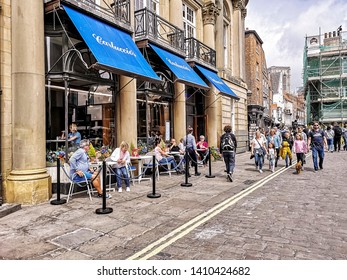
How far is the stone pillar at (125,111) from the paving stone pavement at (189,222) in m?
2.76

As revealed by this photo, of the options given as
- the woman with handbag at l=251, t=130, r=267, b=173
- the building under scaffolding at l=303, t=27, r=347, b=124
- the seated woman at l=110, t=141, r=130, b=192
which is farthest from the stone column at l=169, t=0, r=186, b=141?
the building under scaffolding at l=303, t=27, r=347, b=124

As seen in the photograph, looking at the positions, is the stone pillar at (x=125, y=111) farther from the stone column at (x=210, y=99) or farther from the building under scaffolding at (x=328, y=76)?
the building under scaffolding at (x=328, y=76)

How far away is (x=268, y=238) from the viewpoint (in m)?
4.41

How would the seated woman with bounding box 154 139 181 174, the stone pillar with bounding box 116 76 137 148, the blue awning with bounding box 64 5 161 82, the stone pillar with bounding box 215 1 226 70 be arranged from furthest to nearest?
the stone pillar with bounding box 215 1 226 70 → the stone pillar with bounding box 116 76 137 148 → the seated woman with bounding box 154 139 181 174 → the blue awning with bounding box 64 5 161 82

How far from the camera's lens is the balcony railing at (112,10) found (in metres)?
8.06

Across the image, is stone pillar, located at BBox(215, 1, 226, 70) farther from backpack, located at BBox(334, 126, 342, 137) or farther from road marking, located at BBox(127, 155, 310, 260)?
road marking, located at BBox(127, 155, 310, 260)

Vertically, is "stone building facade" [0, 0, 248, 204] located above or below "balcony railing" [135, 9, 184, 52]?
below

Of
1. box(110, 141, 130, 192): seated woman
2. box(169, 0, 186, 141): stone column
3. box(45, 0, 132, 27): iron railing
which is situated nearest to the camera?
box(110, 141, 130, 192): seated woman

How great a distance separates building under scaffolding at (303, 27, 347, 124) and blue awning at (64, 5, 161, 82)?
31.1 meters

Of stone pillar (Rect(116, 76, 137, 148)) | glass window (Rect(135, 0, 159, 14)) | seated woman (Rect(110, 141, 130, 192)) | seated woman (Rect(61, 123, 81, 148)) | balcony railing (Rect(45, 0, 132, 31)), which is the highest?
glass window (Rect(135, 0, 159, 14))

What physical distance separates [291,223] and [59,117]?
7.05m

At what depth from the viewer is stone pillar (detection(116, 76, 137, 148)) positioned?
10109 millimetres

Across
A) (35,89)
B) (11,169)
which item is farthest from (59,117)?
(11,169)

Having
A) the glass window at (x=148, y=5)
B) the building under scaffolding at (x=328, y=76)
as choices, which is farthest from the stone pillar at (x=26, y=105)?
the building under scaffolding at (x=328, y=76)
